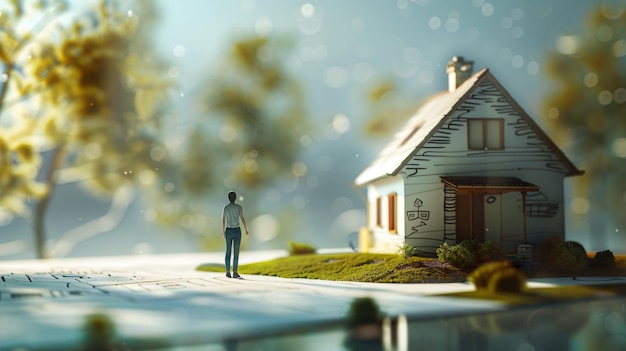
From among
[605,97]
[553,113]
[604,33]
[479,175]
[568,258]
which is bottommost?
[568,258]

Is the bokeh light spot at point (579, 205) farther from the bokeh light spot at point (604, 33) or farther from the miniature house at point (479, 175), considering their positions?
the miniature house at point (479, 175)

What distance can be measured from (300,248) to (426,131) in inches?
290

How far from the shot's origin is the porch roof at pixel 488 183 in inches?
635

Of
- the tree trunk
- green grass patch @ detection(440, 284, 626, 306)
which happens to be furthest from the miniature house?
the tree trunk

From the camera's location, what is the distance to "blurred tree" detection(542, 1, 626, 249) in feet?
74.7

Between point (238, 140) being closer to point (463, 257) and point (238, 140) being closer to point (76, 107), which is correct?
point (76, 107)

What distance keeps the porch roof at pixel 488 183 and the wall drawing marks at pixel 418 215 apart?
0.90 m

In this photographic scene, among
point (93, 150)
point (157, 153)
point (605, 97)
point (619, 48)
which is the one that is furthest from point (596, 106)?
point (93, 150)

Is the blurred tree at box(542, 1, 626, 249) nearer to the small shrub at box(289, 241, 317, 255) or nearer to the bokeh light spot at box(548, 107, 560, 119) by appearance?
the bokeh light spot at box(548, 107, 560, 119)

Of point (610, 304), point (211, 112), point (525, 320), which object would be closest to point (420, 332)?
point (525, 320)

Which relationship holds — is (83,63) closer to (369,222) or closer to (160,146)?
(160,146)

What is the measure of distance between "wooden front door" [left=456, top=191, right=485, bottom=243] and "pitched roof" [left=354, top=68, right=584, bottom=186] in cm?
188

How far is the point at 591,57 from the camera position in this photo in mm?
23234

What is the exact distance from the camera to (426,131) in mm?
17531
